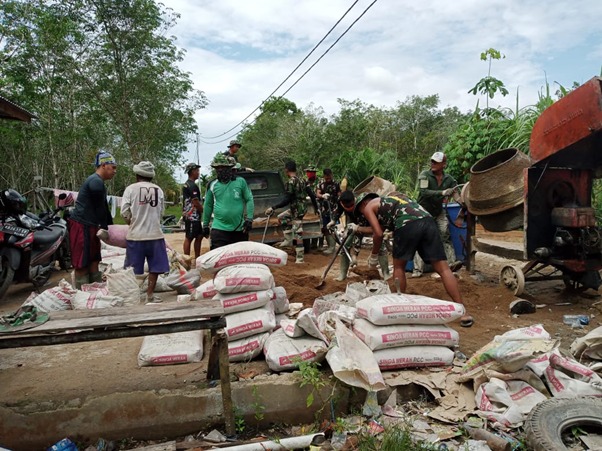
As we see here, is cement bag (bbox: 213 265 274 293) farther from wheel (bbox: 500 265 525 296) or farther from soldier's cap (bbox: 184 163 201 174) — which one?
soldier's cap (bbox: 184 163 201 174)

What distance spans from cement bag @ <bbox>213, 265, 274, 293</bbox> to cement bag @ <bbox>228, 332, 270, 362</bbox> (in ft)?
1.26

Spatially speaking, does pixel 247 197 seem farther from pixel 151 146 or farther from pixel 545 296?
pixel 151 146

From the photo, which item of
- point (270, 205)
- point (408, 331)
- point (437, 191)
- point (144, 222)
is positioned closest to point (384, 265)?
point (437, 191)

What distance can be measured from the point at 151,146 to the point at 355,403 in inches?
763

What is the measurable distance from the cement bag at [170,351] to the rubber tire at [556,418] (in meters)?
2.08

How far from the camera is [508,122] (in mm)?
9891

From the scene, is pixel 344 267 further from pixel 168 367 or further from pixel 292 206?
pixel 168 367

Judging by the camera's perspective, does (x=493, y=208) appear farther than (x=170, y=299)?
Yes

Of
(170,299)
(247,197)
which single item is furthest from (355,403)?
(247,197)

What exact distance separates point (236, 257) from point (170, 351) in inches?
39.1

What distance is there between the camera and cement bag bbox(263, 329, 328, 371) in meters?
2.91

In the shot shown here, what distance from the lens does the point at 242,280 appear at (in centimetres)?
337

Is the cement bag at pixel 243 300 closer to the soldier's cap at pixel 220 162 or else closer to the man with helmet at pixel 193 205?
the soldier's cap at pixel 220 162

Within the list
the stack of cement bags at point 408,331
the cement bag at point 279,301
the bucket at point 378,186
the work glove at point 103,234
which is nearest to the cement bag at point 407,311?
the stack of cement bags at point 408,331
